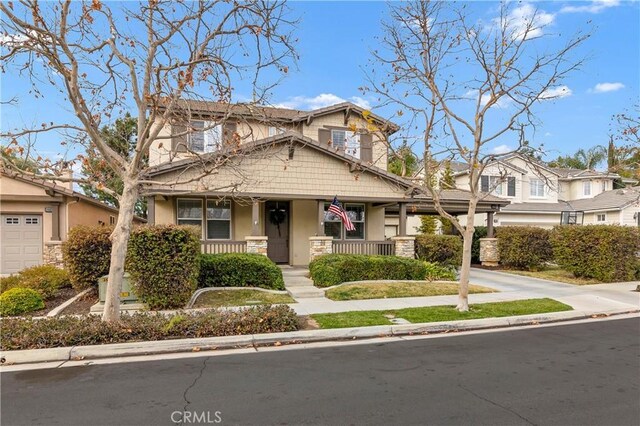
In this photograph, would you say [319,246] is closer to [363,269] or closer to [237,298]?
[363,269]

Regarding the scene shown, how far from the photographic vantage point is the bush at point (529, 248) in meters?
17.3

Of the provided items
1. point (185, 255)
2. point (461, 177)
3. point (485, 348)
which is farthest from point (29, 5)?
point (461, 177)

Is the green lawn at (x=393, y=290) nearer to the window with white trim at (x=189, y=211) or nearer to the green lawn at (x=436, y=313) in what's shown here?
the green lawn at (x=436, y=313)

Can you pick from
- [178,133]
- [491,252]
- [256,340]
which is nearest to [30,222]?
[178,133]

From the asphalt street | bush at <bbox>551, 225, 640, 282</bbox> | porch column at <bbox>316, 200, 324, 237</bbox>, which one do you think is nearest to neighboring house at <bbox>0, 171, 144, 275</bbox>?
porch column at <bbox>316, 200, 324, 237</bbox>

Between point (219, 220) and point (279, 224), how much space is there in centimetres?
257

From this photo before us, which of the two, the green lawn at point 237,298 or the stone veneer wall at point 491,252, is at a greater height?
the stone veneer wall at point 491,252

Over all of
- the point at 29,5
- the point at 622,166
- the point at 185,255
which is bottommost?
the point at 185,255

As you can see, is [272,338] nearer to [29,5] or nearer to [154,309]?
[154,309]

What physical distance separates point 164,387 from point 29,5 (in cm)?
629

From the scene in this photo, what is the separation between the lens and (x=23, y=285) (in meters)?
10.3

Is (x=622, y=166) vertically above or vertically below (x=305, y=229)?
above

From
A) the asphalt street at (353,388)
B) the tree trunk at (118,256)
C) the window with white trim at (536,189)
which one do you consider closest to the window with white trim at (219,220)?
the tree trunk at (118,256)

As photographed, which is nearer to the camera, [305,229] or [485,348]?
[485,348]
